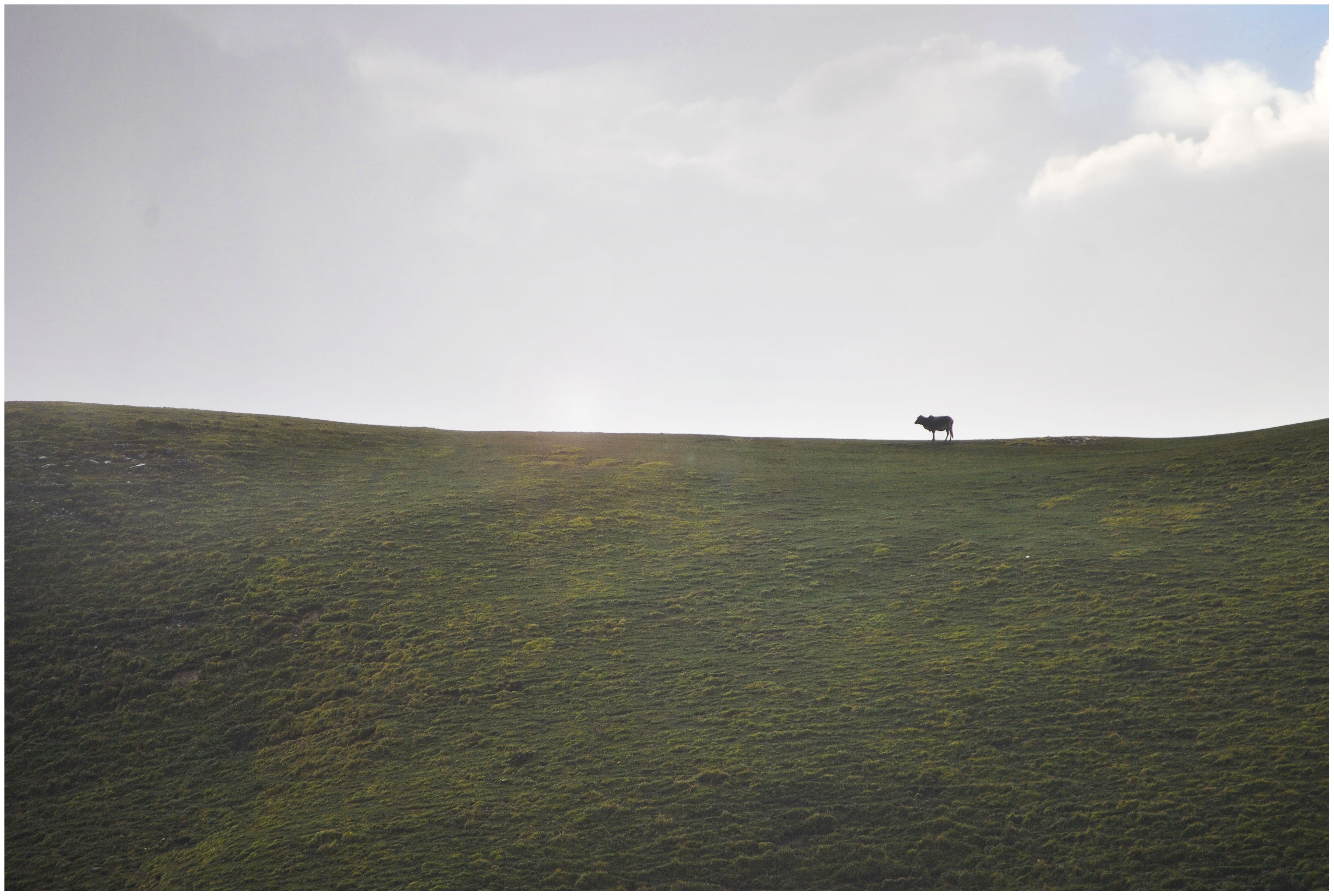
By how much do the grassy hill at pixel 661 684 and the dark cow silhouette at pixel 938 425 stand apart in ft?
51.9

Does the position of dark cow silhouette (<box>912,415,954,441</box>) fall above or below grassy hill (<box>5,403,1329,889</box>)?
above

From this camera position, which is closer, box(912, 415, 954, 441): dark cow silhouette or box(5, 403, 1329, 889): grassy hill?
box(5, 403, 1329, 889): grassy hill

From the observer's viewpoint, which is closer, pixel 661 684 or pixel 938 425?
pixel 661 684

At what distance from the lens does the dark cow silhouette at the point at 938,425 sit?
5409cm

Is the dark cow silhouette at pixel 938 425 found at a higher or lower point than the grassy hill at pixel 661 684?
higher

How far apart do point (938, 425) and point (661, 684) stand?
3842cm

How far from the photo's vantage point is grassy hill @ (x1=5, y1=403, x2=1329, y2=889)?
1486 cm

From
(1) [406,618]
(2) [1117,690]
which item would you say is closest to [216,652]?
(1) [406,618]

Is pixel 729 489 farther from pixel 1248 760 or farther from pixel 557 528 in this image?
pixel 1248 760

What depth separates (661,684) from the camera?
69.4 feet

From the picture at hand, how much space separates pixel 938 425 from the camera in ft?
178

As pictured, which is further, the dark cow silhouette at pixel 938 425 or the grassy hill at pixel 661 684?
the dark cow silhouette at pixel 938 425

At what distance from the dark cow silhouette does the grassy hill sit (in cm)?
1582

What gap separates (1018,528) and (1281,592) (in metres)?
9.71
